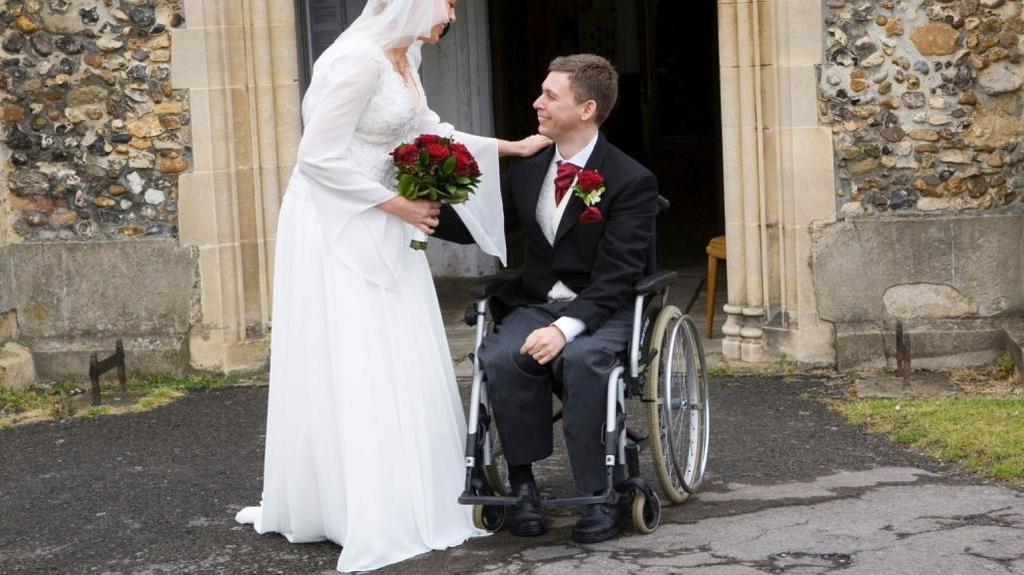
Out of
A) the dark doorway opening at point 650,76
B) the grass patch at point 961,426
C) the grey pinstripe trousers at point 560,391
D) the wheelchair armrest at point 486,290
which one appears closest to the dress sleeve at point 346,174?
the wheelchair armrest at point 486,290

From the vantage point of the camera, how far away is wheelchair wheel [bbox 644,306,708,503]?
16.1 ft

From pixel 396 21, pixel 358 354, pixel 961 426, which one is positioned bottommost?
pixel 961 426

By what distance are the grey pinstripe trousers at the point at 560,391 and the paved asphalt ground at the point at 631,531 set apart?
29 cm

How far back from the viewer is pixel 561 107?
16.5ft

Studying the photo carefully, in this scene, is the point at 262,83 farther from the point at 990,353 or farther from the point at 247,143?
the point at 990,353

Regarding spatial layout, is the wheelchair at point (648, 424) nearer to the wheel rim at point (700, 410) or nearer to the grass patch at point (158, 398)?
the wheel rim at point (700, 410)

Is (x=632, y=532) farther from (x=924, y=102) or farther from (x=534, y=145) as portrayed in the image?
(x=924, y=102)

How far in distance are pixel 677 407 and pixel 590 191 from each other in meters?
0.87

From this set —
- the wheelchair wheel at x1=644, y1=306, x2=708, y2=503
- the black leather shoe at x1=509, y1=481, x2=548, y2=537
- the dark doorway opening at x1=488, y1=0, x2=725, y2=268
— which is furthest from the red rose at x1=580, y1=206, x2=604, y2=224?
the dark doorway opening at x1=488, y1=0, x2=725, y2=268

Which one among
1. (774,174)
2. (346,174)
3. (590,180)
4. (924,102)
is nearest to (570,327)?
(590,180)

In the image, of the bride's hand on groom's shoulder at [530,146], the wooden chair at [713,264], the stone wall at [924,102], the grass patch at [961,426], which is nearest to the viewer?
the bride's hand on groom's shoulder at [530,146]

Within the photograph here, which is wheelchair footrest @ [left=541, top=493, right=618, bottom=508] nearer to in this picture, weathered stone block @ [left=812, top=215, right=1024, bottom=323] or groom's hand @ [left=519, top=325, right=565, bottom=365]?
groom's hand @ [left=519, top=325, right=565, bottom=365]

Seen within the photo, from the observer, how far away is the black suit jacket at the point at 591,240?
4.99 metres

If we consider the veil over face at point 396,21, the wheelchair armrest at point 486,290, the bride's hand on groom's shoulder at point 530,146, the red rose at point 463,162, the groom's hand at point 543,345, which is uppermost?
the veil over face at point 396,21
